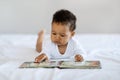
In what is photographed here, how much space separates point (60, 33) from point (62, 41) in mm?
60

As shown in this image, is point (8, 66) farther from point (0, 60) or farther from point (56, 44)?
point (56, 44)

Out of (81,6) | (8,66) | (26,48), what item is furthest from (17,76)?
(81,6)

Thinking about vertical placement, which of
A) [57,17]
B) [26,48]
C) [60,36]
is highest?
[57,17]

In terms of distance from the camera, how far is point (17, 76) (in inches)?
39.4

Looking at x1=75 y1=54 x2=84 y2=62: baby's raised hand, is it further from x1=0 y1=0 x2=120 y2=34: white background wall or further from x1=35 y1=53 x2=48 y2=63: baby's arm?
x1=0 y1=0 x2=120 y2=34: white background wall

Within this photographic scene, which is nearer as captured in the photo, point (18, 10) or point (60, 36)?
point (60, 36)

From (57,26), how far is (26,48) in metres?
0.44

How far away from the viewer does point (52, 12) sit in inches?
101

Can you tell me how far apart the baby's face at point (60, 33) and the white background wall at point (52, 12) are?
1.18 meters

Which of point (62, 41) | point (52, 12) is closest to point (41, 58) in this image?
point (62, 41)

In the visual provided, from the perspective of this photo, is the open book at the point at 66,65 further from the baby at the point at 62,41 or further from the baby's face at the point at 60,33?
the baby's face at the point at 60,33

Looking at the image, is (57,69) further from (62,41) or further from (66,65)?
(62,41)

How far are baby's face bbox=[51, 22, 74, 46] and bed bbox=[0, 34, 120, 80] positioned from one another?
0.54 feet

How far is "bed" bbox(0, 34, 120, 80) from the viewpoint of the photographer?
3.24 feet
